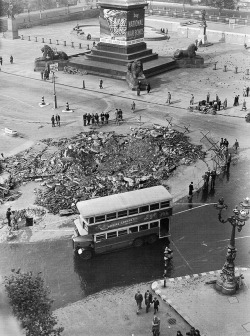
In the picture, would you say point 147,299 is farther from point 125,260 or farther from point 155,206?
point 155,206

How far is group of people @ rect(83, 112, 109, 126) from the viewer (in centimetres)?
4822

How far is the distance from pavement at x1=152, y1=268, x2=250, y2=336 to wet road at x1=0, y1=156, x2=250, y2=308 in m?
1.01

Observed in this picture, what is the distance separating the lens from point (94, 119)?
48.8 meters

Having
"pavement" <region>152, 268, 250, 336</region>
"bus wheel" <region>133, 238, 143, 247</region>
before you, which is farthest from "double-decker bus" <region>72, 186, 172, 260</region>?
"pavement" <region>152, 268, 250, 336</region>

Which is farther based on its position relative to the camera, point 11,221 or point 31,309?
point 11,221

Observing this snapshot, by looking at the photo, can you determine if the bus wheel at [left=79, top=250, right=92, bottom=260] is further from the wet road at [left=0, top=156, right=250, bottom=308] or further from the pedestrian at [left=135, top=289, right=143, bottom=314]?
the pedestrian at [left=135, top=289, right=143, bottom=314]

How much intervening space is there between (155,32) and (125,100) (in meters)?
43.0

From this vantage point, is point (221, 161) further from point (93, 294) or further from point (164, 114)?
point (93, 294)

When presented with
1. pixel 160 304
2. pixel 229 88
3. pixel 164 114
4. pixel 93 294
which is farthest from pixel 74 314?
pixel 229 88

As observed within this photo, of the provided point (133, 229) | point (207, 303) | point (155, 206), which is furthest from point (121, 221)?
point (207, 303)

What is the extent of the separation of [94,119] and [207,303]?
87.5 feet

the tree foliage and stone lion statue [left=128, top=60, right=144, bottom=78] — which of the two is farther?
stone lion statue [left=128, top=60, right=144, bottom=78]

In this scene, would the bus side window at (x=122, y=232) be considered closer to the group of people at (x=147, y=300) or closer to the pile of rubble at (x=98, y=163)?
the group of people at (x=147, y=300)

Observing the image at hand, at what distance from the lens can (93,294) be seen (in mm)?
26312
